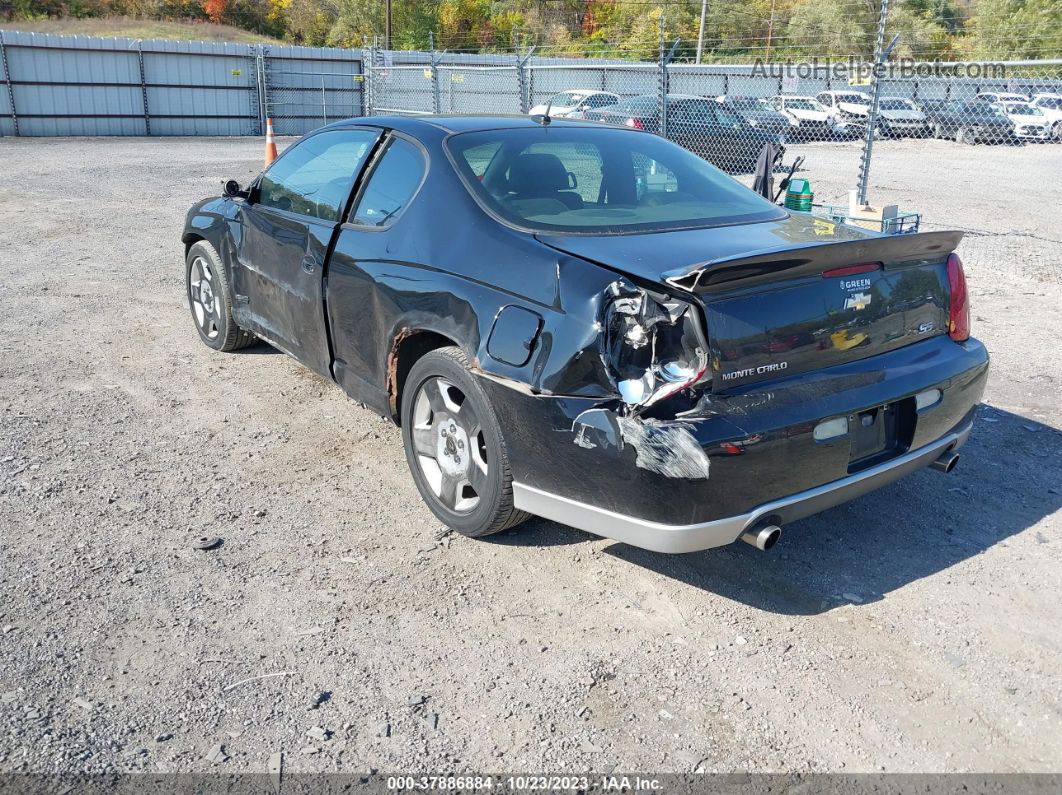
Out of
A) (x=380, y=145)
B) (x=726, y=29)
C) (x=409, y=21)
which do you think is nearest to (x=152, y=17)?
(x=409, y=21)

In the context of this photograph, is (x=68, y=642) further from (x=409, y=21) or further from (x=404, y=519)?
(x=409, y=21)

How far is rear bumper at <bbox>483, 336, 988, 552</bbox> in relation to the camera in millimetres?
2830

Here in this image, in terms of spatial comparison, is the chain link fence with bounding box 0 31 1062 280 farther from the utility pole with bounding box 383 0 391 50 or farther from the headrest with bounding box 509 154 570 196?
the headrest with bounding box 509 154 570 196

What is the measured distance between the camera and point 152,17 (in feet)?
177

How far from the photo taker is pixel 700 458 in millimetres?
2801

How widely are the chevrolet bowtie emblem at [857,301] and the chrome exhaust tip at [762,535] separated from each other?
0.85 meters

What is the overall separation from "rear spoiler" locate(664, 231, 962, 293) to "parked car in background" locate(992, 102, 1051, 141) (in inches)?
1126

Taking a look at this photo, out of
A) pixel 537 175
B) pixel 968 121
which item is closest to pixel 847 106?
pixel 968 121

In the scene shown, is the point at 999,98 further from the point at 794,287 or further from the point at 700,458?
the point at 700,458

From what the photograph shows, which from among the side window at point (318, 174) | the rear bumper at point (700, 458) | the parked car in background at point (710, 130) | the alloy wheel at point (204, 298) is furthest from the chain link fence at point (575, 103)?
the rear bumper at point (700, 458)

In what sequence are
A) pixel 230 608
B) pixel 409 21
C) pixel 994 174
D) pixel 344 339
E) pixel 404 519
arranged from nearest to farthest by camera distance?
pixel 230 608
pixel 404 519
pixel 344 339
pixel 994 174
pixel 409 21

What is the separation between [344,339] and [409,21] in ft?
175

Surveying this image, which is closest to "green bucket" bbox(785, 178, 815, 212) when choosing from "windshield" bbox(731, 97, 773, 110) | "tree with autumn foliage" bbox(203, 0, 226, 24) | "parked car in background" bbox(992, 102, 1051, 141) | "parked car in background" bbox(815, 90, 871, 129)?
"windshield" bbox(731, 97, 773, 110)

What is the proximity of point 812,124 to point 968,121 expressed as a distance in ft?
Answer: 16.4
